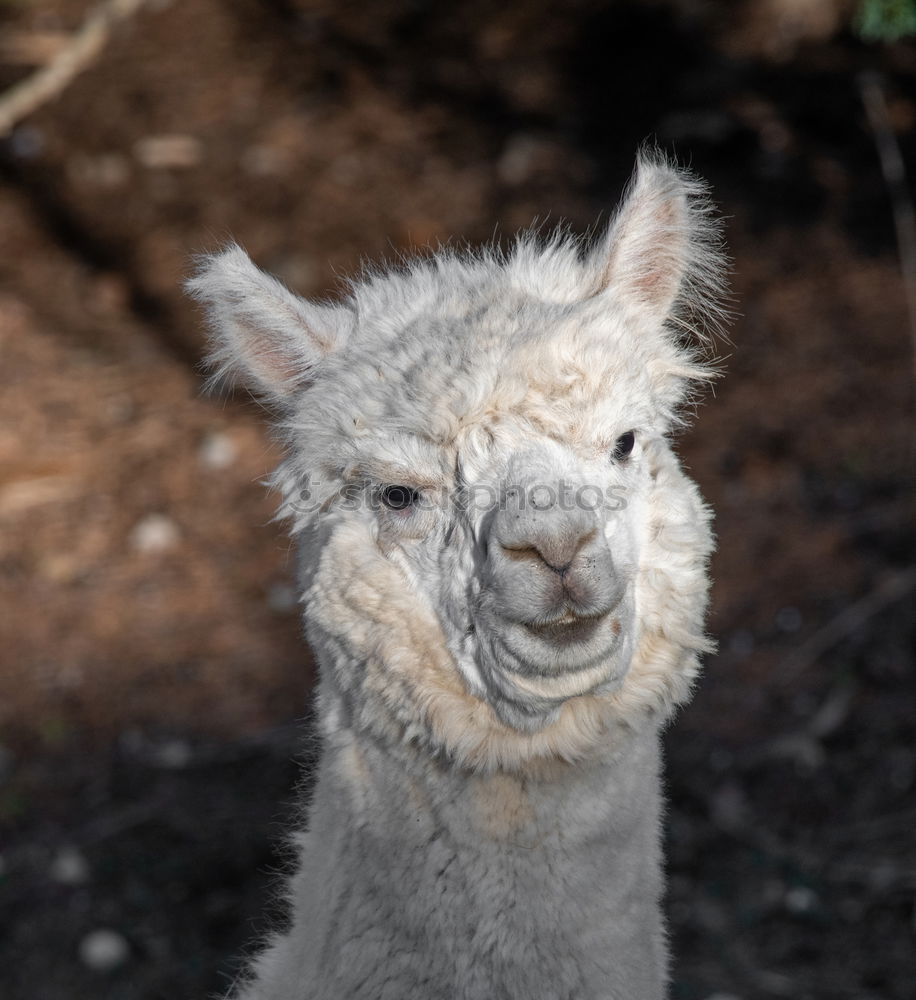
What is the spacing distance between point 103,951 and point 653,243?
353 centimetres

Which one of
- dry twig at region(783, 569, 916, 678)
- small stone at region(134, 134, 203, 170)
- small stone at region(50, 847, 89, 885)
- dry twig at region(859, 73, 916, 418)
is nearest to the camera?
small stone at region(50, 847, 89, 885)

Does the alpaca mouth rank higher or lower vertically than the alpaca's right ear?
lower

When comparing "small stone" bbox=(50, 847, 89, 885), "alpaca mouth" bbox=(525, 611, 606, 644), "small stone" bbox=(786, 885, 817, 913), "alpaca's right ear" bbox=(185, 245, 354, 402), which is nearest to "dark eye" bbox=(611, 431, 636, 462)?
"alpaca mouth" bbox=(525, 611, 606, 644)

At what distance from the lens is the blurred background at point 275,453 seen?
15.7 ft

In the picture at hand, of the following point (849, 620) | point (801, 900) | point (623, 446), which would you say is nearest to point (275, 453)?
point (849, 620)

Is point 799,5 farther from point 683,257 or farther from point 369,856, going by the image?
point 369,856

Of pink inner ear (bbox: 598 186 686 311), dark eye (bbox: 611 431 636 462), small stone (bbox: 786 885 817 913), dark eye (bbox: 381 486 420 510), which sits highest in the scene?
pink inner ear (bbox: 598 186 686 311)

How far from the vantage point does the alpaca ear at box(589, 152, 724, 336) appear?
2781mm

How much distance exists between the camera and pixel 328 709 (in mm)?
2674

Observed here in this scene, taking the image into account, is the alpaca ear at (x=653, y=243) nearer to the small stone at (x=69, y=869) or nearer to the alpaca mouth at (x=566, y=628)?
the alpaca mouth at (x=566, y=628)

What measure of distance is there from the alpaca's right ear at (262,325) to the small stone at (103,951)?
2.81 meters

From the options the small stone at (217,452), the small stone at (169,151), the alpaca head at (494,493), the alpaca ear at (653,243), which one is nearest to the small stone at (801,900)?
the alpaca head at (494,493)

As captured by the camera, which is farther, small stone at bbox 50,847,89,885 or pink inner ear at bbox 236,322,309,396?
small stone at bbox 50,847,89,885

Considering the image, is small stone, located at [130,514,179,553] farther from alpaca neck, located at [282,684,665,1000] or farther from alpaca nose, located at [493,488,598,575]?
alpaca nose, located at [493,488,598,575]
